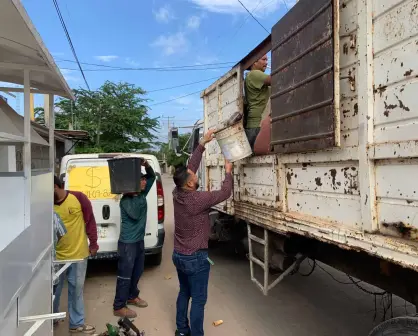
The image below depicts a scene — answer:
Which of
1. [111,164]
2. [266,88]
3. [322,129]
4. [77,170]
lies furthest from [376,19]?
[77,170]

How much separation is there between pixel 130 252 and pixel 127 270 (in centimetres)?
20

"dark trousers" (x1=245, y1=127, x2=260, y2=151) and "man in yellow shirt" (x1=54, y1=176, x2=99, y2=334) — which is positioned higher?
"dark trousers" (x1=245, y1=127, x2=260, y2=151)

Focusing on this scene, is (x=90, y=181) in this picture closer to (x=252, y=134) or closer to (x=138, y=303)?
(x=138, y=303)

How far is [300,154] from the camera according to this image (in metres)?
2.96

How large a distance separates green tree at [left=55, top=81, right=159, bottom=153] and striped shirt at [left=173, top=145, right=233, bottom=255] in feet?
43.7

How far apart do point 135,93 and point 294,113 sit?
15499 millimetres

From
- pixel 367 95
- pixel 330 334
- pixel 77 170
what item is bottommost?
pixel 330 334

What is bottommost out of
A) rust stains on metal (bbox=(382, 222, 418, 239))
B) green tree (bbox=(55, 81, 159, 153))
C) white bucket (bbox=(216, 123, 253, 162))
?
rust stains on metal (bbox=(382, 222, 418, 239))

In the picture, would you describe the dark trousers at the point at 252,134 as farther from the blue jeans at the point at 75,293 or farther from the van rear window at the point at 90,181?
the van rear window at the point at 90,181

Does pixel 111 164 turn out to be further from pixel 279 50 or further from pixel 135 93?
pixel 135 93

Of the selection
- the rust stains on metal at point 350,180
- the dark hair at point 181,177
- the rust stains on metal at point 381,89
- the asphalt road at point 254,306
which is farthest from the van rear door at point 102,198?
the rust stains on metal at point 381,89

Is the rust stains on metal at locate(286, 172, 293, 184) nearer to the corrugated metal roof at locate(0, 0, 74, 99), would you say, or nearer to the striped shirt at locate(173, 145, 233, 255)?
the striped shirt at locate(173, 145, 233, 255)

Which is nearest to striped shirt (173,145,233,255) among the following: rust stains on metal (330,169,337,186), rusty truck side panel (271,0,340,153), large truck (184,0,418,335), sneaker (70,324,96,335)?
large truck (184,0,418,335)

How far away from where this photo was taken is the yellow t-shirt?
3738mm
